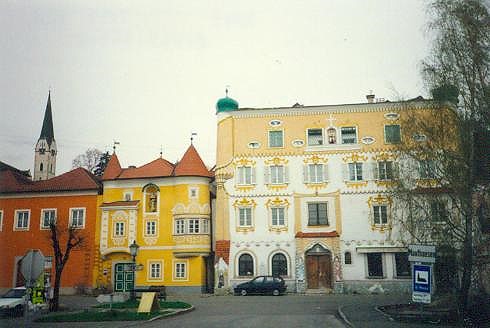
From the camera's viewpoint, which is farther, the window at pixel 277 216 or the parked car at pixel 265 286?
the window at pixel 277 216

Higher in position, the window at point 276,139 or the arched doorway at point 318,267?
the window at point 276,139

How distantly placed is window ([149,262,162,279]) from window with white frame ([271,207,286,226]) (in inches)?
390

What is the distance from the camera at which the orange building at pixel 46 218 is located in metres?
40.5

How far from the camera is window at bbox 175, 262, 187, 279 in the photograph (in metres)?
39.3

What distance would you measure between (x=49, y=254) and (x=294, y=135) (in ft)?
73.6

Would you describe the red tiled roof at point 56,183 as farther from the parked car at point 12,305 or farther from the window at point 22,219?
the parked car at point 12,305

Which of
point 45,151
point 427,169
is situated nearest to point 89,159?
point 45,151

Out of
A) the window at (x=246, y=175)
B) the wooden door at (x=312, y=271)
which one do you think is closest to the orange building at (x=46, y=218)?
the window at (x=246, y=175)

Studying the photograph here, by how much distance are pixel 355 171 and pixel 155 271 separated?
17.9m

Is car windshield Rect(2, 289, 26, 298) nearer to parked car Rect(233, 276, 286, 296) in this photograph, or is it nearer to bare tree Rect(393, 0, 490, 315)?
parked car Rect(233, 276, 286, 296)

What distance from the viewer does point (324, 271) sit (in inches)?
1468

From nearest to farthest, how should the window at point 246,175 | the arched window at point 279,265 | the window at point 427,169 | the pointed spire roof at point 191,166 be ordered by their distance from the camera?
the window at point 427,169 → the arched window at point 279,265 → the window at point 246,175 → the pointed spire roof at point 191,166

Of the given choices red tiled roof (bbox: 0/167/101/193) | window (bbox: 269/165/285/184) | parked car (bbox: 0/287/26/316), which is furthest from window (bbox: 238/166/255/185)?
parked car (bbox: 0/287/26/316)

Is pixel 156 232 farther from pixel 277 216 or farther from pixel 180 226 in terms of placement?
pixel 277 216
